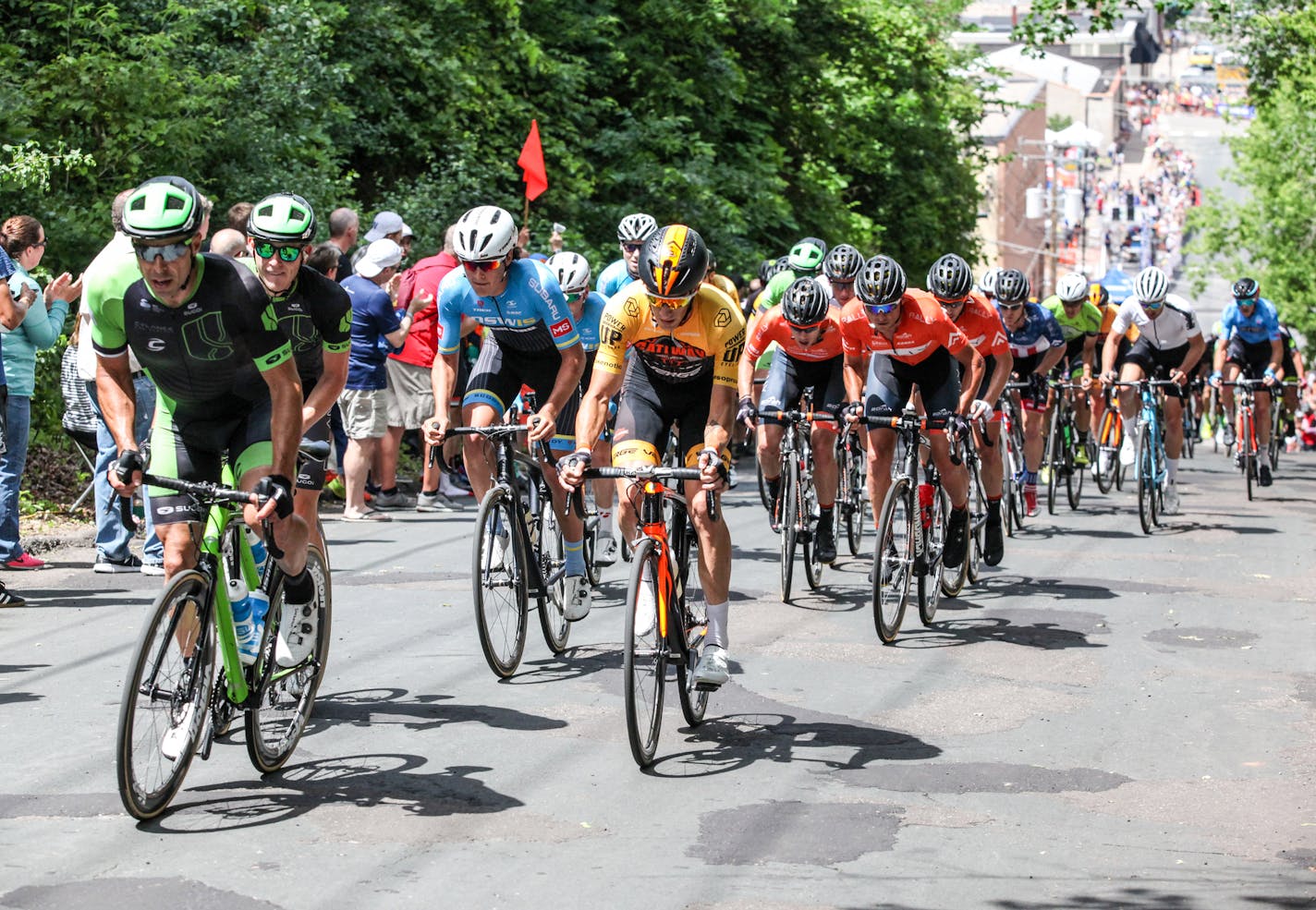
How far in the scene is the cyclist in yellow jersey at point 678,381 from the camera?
24.8ft

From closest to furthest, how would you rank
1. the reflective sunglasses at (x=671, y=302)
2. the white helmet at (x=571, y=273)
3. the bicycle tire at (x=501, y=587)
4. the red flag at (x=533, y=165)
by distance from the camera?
the reflective sunglasses at (x=671, y=302), the bicycle tire at (x=501, y=587), the white helmet at (x=571, y=273), the red flag at (x=533, y=165)

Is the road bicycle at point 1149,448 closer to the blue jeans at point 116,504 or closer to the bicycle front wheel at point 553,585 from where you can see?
the bicycle front wheel at point 553,585

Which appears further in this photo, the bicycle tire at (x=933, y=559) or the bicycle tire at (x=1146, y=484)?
the bicycle tire at (x=1146, y=484)

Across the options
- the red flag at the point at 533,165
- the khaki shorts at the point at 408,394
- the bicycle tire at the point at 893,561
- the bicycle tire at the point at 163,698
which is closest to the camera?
the bicycle tire at the point at 163,698

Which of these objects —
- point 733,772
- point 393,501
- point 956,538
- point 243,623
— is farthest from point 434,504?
point 243,623

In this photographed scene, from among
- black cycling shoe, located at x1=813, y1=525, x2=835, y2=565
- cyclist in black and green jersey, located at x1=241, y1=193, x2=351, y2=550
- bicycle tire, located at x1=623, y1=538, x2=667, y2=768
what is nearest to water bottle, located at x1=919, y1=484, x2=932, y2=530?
black cycling shoe, located at x1=813, y1=525, x2=835, y2=565

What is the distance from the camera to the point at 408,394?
15.1 m

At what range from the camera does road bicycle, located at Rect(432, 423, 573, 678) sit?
830cm

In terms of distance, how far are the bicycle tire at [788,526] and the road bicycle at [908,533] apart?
875 mm

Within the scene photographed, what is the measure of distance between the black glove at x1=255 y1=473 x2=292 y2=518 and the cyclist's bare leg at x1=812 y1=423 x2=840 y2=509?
6.23 meters

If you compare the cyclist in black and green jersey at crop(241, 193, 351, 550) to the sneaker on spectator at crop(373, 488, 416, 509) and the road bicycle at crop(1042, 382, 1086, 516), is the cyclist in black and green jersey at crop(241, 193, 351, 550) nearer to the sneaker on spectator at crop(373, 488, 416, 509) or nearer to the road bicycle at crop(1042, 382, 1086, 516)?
the sneaker on spectator at crop(373, 488, 416, 509)

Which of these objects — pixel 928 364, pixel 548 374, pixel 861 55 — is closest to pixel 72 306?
pixel 548 374

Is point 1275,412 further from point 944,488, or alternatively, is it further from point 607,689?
point 607,689

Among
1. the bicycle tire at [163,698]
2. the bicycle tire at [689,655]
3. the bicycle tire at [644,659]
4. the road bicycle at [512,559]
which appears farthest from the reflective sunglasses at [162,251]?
the bicycle tire at [689,655]
